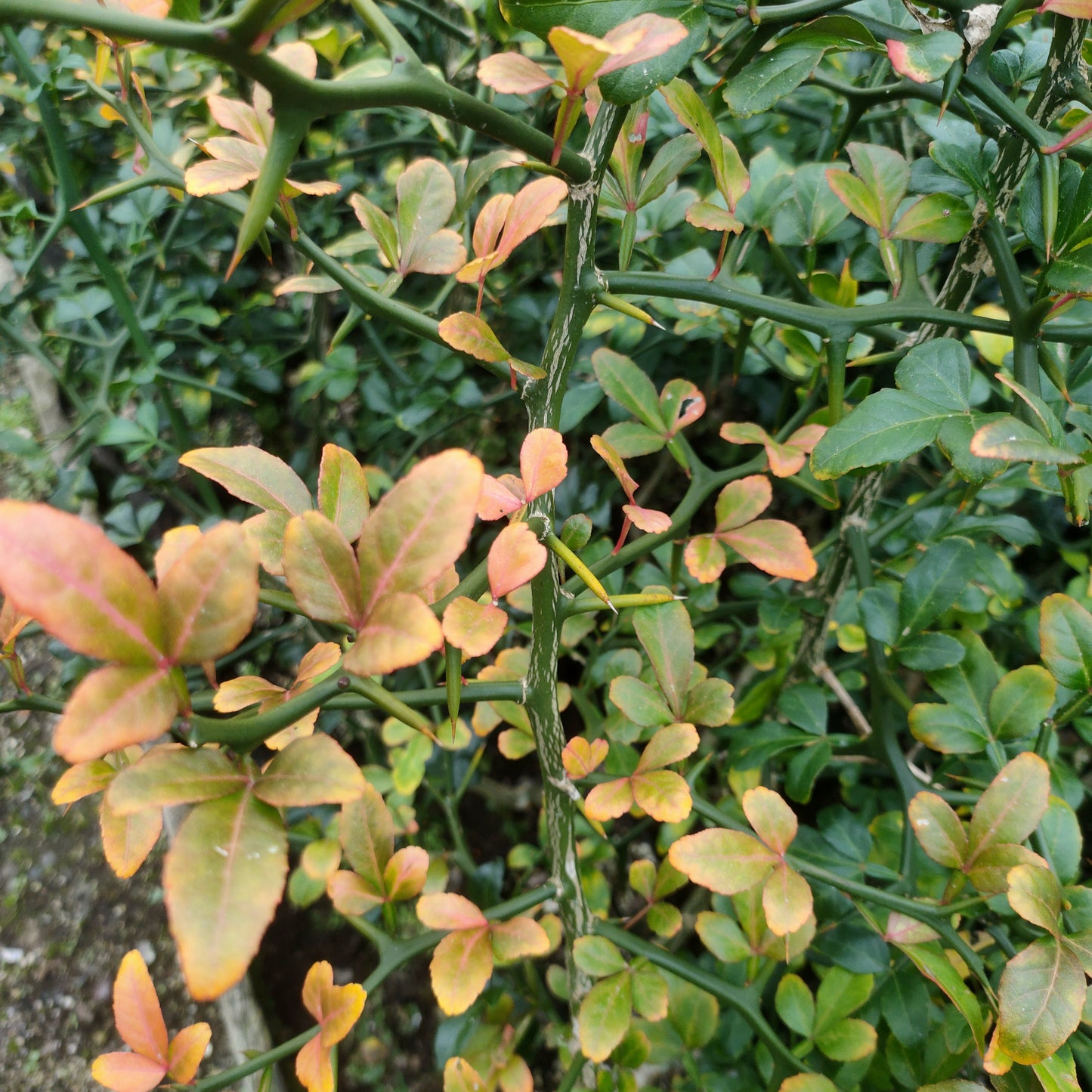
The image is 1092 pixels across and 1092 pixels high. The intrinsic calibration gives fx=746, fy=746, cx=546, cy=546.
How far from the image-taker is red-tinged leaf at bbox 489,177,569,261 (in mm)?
395

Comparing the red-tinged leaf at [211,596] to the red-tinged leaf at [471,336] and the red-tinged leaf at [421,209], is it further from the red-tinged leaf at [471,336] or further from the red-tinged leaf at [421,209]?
the red-tinged leaf at [421,209]

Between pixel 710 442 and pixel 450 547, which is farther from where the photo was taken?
pixel 710 442

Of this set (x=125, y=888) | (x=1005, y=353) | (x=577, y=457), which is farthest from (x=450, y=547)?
(x=125, y=888)

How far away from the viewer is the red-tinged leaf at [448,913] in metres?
0.51

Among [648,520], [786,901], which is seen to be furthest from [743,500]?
[786,901]

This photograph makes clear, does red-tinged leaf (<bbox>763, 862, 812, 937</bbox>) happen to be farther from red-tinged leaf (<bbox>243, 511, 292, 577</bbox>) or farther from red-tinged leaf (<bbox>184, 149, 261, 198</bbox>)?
red-tinged leaf (<bbox>184, 149, 261, 198</bbox>)

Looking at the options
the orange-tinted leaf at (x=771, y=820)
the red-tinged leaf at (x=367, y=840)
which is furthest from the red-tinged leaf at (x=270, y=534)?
the orange-tinted leaf at (x=771, y=820)

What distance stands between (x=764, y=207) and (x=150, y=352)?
71 centimetres

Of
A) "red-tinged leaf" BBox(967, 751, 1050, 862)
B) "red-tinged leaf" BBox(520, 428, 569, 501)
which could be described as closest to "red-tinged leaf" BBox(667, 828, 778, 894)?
"red-tinged leaf" BBox(967, 751, 1050, 862)

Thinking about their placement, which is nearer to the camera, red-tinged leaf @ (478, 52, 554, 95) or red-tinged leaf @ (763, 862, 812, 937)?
red-tinged leaf @ (478, 52, 554, 95)

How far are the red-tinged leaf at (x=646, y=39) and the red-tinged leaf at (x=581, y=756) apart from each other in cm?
38

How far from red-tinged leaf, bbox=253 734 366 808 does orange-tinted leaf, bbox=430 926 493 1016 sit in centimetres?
29

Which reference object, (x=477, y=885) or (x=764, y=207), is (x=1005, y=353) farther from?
(x=477, y=885)

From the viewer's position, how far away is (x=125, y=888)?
1.18 m
